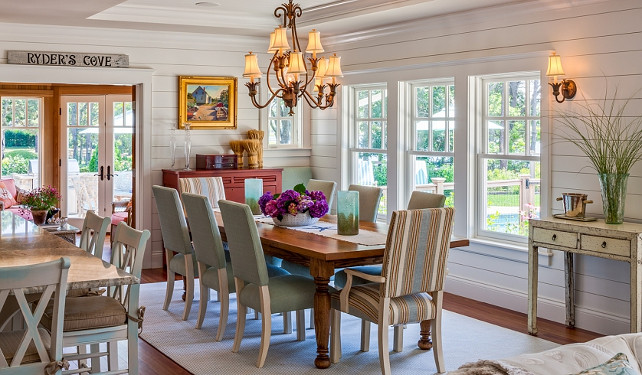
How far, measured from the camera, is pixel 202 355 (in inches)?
196

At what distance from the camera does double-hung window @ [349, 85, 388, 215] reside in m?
7.88

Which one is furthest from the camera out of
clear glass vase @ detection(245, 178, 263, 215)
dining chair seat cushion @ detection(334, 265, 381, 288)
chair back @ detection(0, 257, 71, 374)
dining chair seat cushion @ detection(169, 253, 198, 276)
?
clear glass vase @ detection(245, 178, 263, 215)

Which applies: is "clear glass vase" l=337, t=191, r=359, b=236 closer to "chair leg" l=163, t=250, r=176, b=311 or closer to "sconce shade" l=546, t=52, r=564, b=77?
"chair leg" l=163, t=250, r=176, b=311

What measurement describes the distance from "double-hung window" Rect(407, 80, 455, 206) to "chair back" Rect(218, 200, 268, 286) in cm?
274

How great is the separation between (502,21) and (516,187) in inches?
53.0

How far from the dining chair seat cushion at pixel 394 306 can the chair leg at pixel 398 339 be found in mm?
523

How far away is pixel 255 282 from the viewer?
4738 mm

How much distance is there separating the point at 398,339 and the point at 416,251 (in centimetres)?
86

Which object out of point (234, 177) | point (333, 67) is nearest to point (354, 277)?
point (333, 67)

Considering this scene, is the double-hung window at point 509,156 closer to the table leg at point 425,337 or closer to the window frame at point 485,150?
the window frame at point 485,150

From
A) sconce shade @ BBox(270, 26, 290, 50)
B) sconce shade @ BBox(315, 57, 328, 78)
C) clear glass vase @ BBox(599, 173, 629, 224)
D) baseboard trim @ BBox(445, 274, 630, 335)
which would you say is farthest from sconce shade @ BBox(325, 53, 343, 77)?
baseboard trim @ BBox(445, 274, 630, 335)

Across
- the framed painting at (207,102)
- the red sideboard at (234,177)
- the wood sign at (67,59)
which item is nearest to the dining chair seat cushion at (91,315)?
the red sideboard at (234,177)

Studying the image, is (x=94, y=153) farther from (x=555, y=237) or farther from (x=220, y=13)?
(x=555, y=237)

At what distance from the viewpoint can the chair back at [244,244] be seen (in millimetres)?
4688
